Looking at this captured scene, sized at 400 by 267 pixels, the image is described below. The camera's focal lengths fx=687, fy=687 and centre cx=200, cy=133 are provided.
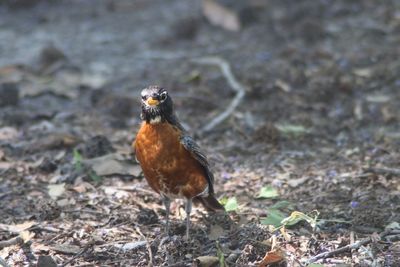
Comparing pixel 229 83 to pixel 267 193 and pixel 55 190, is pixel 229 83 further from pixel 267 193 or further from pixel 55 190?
pixel 55 190

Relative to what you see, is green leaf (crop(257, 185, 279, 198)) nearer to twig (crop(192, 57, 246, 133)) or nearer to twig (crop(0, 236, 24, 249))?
twig (crop(192, 57, 246, 133))

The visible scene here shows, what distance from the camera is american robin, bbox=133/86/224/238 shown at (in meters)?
4.95

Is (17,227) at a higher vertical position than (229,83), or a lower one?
higher

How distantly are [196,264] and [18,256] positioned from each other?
1.20 m

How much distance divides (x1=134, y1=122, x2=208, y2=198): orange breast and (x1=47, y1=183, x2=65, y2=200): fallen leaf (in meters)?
0.88

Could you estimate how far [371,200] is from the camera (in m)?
5.24

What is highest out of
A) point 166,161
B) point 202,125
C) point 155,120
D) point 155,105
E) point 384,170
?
point 155,105

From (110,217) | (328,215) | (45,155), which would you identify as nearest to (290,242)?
(328,215)

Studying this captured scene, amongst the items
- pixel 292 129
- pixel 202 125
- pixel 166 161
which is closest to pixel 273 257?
pixel 166 161

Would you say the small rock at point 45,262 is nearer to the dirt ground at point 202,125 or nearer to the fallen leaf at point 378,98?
the dirt ground at point 202,125

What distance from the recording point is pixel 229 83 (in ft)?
26.7

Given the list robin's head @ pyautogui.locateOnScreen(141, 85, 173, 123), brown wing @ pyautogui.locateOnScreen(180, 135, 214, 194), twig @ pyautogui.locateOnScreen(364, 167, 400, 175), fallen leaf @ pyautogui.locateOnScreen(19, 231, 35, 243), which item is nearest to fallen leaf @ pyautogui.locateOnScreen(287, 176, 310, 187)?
twig @ pyautogui.locateOnScreen(364, 167, 400, 175)

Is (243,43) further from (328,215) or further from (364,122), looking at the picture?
(328,215)

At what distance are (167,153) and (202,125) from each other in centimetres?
231
